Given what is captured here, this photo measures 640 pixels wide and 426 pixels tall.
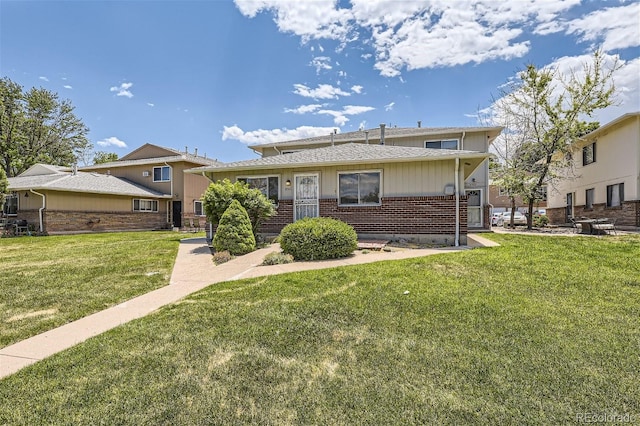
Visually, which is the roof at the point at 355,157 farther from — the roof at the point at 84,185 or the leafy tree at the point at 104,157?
the leafy tree at the point at 104,157

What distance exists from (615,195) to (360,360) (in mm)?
19870

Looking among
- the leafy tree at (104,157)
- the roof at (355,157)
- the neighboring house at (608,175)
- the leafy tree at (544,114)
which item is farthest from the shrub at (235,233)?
the leafy tree at (104,157)

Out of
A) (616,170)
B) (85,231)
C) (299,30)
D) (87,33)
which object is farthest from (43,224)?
(616,170)

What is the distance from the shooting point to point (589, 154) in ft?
60.7

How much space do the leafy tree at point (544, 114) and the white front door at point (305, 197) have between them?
12.7 metres

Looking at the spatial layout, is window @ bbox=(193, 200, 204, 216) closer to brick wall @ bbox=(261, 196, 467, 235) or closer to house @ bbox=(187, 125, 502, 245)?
house @ bbox=(187, 125, 502, 245)

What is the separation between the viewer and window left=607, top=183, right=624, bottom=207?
1536 centimetres

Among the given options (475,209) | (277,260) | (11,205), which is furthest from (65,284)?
(11,205)

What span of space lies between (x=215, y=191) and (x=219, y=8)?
687 cm

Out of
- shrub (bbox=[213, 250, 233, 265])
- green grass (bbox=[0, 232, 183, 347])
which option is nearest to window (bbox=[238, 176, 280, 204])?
shrub (bbox=[213, 250, 233, 265])

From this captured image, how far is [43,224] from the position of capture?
55.6 ft

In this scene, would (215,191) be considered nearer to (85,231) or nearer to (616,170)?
(85,231)

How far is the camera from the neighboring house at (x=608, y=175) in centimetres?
1426

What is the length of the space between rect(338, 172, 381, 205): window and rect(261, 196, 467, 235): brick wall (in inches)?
10.3
